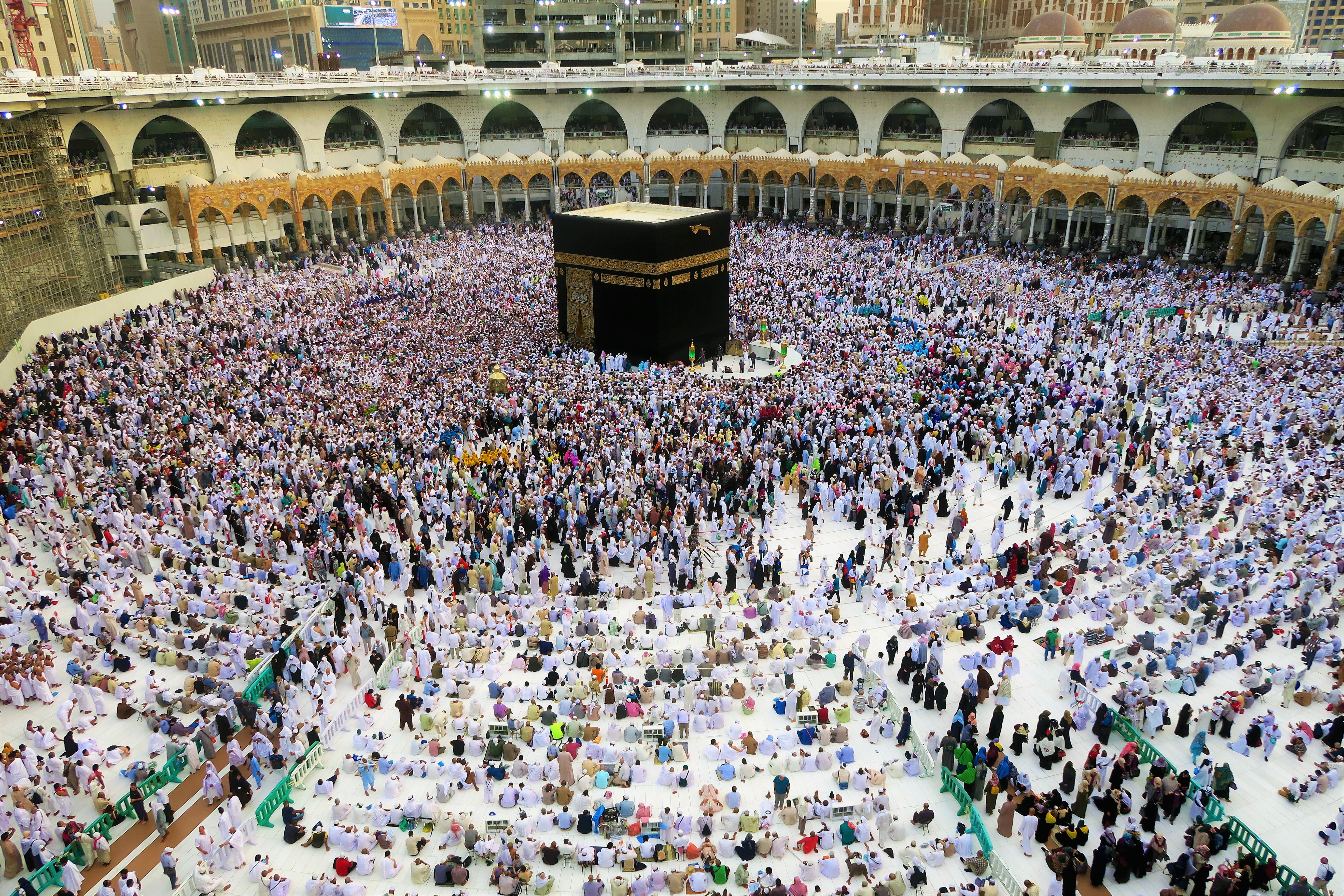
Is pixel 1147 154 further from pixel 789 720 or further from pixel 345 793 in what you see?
pixel 345 793

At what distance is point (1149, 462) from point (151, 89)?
32.4 meters

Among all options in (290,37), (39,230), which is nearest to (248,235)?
(39,230)

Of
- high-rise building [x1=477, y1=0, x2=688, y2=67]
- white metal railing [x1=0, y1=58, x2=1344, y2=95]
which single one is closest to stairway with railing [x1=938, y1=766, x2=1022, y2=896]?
white metal railing [x1=0, y1=58, x2=1344, y2=95]

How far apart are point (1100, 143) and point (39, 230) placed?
36872 millimetres

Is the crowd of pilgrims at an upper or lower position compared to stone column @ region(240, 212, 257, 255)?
lower

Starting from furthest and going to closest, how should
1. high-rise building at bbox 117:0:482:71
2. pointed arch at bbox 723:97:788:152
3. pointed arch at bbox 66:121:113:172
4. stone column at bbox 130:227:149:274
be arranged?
high-rise building at bbox 117:0:482:71 < pointed arch at bbox 723:97:788:152 < pointed arch at bbox 66:121:113:172 < stone column at bbox 130:227:149:274

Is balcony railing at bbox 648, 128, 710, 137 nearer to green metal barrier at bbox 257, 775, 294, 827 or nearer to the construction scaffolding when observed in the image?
the construction scaffolding

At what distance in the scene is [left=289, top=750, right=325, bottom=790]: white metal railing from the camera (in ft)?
33.0

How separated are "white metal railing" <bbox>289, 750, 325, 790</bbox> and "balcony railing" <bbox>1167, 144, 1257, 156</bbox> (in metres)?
35.1

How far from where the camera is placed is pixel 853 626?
→ 42.8 feet

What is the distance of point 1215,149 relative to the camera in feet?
108

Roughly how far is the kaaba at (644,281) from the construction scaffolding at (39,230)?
572 inches

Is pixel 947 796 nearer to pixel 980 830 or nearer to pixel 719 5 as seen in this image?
pixel 980 830

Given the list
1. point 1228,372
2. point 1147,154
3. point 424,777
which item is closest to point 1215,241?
point 1147,154
